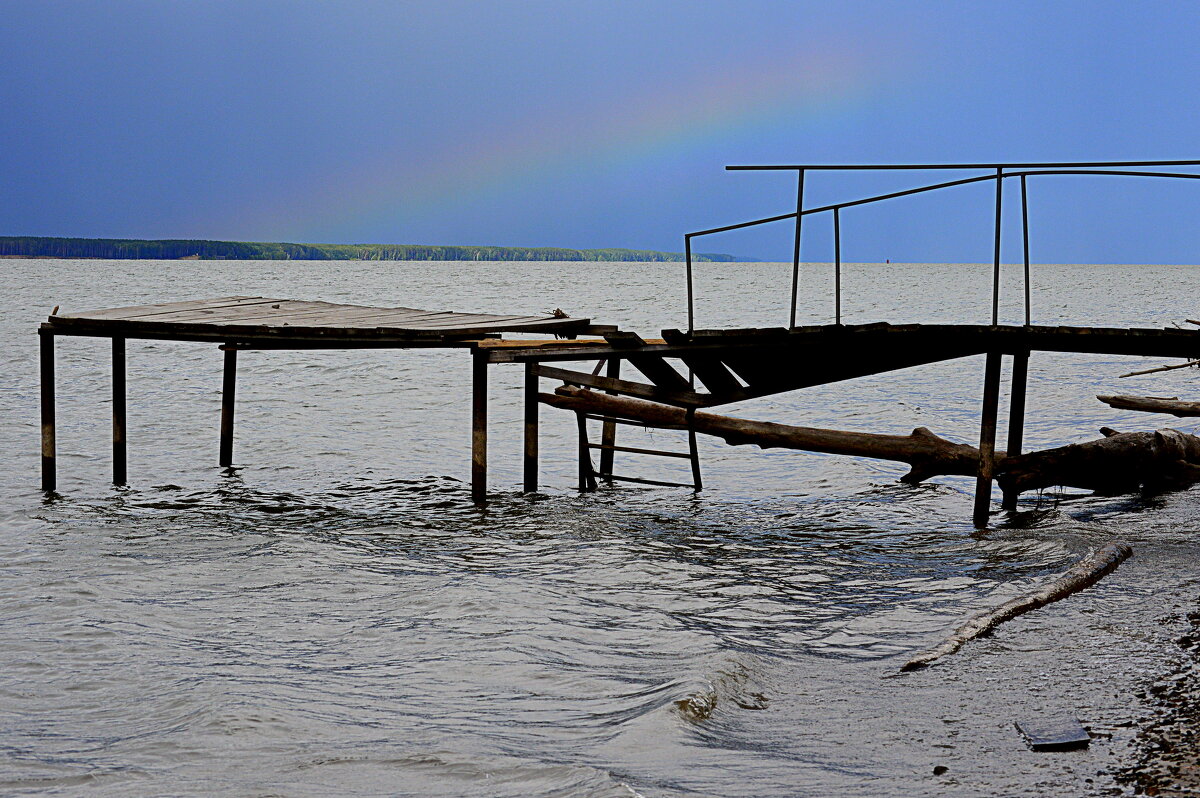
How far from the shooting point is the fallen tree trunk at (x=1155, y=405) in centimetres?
1248

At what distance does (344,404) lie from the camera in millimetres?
23547

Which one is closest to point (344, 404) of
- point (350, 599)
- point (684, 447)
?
point (684, 447)

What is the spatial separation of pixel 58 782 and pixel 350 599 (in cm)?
333

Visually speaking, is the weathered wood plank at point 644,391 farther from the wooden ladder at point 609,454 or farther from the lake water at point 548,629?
the lake water at point 548,629

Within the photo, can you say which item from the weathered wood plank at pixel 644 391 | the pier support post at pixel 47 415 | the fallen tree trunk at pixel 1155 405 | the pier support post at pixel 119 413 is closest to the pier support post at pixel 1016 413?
the fallen tree trunk at pixel 1155 405

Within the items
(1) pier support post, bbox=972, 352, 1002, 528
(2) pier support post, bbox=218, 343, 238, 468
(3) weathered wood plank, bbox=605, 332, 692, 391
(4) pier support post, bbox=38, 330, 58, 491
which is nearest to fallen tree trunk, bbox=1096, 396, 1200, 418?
(1) pier support post, bbox=972, 352, 1002, 528

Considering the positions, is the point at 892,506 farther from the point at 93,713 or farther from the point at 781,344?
the point at 93,713

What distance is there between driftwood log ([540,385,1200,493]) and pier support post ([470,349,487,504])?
91.8 inches

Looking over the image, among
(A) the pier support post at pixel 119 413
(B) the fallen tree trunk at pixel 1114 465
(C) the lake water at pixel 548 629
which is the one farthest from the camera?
(A) the pier support post at pixel 119 413

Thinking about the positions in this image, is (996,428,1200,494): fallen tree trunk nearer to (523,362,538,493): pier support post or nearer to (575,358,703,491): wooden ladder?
(575,358,703,491): wooden ladder

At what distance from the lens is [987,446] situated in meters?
10.7

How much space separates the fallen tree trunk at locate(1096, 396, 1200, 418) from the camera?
12477 mm

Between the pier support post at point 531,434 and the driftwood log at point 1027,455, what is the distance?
63.9 inches

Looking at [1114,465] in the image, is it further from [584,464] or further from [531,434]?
[531,434]
